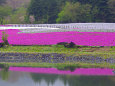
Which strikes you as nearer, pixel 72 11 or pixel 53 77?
pixel 53 77

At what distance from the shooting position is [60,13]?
75000 mm

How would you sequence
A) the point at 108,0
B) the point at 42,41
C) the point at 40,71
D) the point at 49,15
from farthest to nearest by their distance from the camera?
1. the point at 49,15
2. the point at 108,0
3. the point at 42,41
4. the point at 40,71

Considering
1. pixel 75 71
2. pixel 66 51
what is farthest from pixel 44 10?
pixel 75 71

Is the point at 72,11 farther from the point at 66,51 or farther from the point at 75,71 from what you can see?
the point at 75,71

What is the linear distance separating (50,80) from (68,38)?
1452cm

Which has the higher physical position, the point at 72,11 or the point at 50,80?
the point at 72,11

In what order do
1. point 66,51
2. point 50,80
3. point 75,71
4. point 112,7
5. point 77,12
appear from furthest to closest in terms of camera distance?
point 77,12, point 112,7, point 66,51, point 75,71, point 50,80

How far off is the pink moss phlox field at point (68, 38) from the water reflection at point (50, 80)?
11.4 m

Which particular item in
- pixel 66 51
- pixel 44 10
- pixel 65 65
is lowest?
pixel 65 65

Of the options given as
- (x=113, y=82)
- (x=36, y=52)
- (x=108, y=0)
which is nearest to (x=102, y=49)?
(x=36, y=52)

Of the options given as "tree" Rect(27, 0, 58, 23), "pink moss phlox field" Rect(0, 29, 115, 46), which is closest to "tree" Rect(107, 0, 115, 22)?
"tree" Rect(27, 0, 58, 23)

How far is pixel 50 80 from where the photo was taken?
21750 millimetres

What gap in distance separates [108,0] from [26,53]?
142 ft

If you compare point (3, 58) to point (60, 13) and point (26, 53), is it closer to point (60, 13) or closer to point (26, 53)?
point (26, 53)
